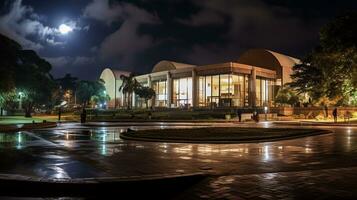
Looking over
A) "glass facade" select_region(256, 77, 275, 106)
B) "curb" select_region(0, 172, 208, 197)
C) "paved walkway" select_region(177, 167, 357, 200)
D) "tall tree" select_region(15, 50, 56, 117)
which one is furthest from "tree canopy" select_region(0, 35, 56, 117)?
"glass facade" select_region(256, 77, 275, 106)

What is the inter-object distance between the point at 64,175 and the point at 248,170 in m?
5.32

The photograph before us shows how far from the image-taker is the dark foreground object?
934 cm

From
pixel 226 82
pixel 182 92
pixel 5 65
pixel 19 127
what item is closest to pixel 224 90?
pixel 226 82

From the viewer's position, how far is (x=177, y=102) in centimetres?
10825

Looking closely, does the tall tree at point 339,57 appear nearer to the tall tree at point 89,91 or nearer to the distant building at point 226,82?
the distant building at point 226,82

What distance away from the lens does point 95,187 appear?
9.61 metres

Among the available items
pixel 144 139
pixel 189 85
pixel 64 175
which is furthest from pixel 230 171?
pixel 189 85

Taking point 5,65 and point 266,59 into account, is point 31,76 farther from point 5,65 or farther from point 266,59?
point 266,59

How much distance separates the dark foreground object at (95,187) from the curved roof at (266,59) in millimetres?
99385

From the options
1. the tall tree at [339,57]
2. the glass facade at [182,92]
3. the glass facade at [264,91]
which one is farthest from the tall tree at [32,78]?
the glass facade at [264,91]

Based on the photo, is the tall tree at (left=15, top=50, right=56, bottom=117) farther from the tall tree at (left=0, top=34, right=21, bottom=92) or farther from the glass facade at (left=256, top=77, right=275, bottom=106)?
the glass facade at (left=256, top=77, right=275, bottom=106)

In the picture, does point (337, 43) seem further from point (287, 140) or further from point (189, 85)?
point (189, 85)

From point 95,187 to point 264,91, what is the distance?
9863 cm

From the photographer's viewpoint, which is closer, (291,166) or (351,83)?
(291,166)
